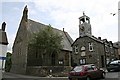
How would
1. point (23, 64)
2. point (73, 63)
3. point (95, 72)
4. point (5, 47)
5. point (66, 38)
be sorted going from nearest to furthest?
point (95, 72) < point (5, 47) < point (23, 64) < point (73, 63) < point (66, 38)

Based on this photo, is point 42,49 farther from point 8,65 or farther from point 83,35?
point 8,65

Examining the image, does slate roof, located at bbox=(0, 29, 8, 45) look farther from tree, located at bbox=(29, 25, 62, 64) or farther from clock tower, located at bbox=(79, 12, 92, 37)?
clock tower, located at bbox=(79, 12, 92, 37)

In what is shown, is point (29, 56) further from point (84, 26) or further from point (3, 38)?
point (84, 26)

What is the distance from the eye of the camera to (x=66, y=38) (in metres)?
51.7

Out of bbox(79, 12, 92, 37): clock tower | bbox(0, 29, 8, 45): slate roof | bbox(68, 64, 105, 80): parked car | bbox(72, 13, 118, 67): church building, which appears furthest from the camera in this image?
bbox(79, 12, 92, 37): clock tower

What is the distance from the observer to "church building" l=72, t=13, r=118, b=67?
4016 cm

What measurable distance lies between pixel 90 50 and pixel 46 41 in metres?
11.4

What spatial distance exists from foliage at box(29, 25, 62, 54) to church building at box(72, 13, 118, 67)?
862 centimetres

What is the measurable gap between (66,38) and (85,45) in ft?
34.2

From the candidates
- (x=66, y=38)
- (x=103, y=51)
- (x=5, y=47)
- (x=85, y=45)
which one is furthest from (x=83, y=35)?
(x=5, y=47)

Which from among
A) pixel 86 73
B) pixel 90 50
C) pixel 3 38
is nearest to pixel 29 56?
pixel 3 38

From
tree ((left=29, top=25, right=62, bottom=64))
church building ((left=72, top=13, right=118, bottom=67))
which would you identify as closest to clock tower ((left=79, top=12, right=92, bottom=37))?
church building ((left=72, top=13, right=118, bottom=67))

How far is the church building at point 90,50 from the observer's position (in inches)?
1581

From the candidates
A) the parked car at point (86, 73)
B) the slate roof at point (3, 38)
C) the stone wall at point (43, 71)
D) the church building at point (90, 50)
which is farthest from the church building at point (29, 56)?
the parked car at point (86, 73)
